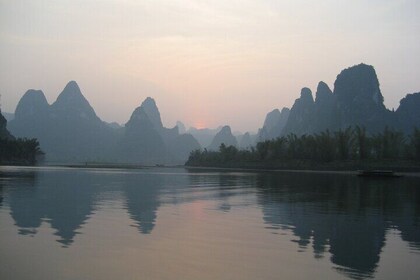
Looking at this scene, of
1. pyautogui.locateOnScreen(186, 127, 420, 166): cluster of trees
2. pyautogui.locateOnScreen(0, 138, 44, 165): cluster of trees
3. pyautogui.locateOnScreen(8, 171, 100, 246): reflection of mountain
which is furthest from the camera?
pyautogui.locateOnScreen(0, 138, 44, 165): cluster of trees

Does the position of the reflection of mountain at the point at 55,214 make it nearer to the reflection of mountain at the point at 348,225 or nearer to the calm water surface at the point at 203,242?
the calm water surface at the point at 203,242

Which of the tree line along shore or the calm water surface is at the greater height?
the tree line along shore

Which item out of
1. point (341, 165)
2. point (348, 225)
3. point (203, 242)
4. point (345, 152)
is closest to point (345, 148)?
point (345, 152)

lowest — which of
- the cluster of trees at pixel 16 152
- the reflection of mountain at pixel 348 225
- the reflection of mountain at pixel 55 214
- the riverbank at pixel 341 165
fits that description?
the reflection of mountain at pixel 348 225

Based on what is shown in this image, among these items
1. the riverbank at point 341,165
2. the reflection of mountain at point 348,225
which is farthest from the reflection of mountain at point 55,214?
the riverbank at point 341,165

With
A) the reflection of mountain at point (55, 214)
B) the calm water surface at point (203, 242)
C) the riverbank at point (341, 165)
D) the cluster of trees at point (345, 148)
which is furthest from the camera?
the cluster of trees at point (345, 148)

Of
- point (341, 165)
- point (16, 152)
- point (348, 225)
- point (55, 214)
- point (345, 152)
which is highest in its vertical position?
point (345, 152)

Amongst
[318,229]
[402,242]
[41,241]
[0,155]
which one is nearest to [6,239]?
[41,241]

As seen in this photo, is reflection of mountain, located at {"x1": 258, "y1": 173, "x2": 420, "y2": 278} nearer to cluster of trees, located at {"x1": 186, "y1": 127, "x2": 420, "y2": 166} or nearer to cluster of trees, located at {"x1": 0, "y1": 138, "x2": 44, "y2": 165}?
cluster of trees, located at {"x1": 186, "y1": 127, "x2": 420, "y2": 166}

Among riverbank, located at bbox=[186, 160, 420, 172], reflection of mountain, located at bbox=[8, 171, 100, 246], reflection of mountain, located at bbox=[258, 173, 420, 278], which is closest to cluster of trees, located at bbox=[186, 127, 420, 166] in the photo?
riverbank, located at bbox=[186, 160, 420, 172]

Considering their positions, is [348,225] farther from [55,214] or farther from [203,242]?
[55,214]

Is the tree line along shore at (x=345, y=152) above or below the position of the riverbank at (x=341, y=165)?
above

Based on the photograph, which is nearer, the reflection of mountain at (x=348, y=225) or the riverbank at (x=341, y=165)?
the reflection of mountain at (x=348, y=225)

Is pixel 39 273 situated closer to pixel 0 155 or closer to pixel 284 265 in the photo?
pixel 284 265
